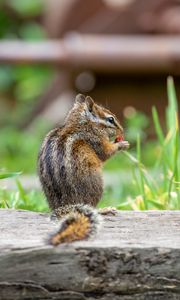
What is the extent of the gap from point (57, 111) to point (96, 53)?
189 cm

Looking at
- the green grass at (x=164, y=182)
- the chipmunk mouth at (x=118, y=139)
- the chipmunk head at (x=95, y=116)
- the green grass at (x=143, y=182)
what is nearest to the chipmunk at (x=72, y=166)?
the chipmunk head at (x=95, y=116)

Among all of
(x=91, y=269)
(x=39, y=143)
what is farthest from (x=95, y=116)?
(x=39, y=143)

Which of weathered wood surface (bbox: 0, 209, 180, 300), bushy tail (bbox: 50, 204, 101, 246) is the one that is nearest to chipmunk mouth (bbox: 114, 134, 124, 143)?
bushy tail (bbox: 50, 204, 101, 246)

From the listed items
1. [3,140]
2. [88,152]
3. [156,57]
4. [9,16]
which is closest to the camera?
[88,152]

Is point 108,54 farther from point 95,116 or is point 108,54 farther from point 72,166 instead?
point 72,166

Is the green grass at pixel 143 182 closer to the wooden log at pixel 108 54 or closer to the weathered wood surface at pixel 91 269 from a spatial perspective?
the weathered wood surface at pixel 91 269

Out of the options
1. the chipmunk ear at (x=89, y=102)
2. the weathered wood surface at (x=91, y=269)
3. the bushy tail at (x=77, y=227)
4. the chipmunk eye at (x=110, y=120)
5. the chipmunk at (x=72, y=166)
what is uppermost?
the chipmunk ear at (x=89, y=102)

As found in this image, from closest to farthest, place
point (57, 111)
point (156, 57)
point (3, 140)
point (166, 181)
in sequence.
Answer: point (166, 181) → point (156, 57) → point (3, 140) → point (57, 111)

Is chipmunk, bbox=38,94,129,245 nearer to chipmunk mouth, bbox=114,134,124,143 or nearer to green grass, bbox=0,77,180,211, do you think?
green grass, bbox=0,77,180,211

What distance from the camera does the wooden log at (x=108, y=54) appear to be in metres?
10.8

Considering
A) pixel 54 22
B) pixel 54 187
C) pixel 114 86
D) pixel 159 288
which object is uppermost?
pixel 54 22

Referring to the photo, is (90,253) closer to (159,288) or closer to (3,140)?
(159,288)

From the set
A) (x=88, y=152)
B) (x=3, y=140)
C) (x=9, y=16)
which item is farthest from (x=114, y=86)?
(x=88, y=152)

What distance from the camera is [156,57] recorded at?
10875 millimetres
